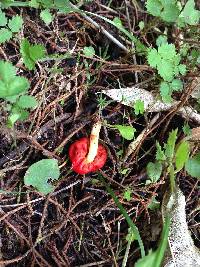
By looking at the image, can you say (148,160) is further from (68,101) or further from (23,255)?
(23,255)

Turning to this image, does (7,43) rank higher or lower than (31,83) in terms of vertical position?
higher

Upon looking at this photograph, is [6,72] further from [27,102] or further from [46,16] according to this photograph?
[46,16]

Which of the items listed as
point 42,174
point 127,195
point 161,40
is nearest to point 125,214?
point 127,195

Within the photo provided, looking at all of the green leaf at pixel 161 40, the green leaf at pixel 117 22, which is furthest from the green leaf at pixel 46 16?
the green leaf at pixel 161 40

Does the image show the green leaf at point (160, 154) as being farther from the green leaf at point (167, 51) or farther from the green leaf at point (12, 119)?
the green leaf at point (12, 119)

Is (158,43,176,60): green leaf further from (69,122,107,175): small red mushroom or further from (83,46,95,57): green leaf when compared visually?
(69,122,107,175): small red mushroom

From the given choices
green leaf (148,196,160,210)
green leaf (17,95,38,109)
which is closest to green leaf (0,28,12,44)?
green leaf (17,95,38,109)

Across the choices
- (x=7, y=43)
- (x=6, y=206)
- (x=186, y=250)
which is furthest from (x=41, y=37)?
(x=186, y=250)
